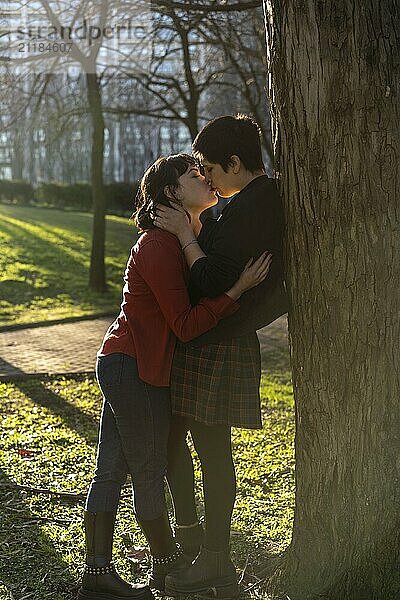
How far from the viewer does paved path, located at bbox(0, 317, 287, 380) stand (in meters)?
9.69

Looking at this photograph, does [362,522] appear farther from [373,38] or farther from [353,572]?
[373,38]

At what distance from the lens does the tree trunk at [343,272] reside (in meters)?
3.30

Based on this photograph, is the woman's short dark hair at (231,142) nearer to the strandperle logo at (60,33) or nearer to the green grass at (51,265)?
the green grass at (51,265)

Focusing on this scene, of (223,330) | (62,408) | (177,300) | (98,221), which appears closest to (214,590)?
(223,330)

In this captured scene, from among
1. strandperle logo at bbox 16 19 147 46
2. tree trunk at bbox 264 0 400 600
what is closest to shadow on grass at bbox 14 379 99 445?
tree trunk at bbox 264 0 400 600

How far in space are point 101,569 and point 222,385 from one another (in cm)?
91

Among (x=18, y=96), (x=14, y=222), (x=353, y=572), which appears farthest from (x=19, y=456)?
(x=14, y=222)

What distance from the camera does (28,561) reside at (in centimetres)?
434

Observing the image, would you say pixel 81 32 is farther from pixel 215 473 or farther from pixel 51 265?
pixel 215 473

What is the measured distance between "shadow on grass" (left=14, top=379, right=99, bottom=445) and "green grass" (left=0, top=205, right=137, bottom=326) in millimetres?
4598

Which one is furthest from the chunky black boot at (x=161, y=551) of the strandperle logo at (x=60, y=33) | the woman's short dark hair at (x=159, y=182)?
the strandperle logo at (x=60, y=33)

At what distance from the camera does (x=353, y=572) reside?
354 centimetres

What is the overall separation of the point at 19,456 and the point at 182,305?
3140 millimetres

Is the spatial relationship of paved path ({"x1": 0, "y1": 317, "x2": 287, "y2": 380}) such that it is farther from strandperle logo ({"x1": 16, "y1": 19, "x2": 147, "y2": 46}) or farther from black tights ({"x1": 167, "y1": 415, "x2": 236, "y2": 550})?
black tights ({"x1": 167, "y1": 415, "x2": 236, "y2": 550})
